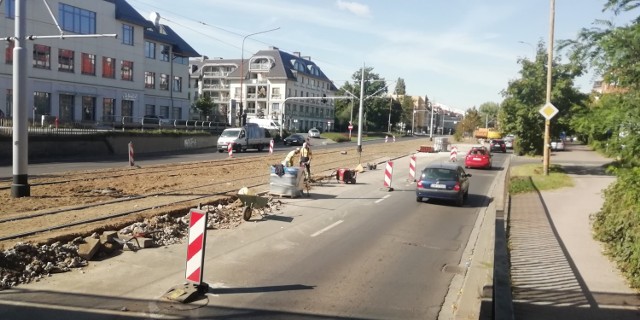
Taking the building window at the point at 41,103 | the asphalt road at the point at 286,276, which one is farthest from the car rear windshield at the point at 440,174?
the building window at the point at 41,103

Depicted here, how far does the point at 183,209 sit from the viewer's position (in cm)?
1345

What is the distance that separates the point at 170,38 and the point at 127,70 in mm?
9750

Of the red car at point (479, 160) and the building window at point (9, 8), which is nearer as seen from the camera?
the red car at point (479, 160)

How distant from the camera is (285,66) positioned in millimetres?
98938

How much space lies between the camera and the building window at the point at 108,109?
164ft

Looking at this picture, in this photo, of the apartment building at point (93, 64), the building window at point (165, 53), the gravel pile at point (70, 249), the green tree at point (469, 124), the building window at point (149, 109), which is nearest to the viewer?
the gravel pile at point (70, 249)

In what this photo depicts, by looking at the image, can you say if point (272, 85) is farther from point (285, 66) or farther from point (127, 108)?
point (127, 108)

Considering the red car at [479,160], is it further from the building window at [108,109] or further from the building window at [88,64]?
the building window at [88,64]

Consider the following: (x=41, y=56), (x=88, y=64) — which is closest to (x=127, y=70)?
(x=88, y=64)

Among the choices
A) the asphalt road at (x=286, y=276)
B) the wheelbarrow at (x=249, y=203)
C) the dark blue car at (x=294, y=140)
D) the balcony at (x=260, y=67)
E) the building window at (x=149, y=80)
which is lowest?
the asphalt road at (x=286, y=276)

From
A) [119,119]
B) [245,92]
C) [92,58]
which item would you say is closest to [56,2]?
[92,58]

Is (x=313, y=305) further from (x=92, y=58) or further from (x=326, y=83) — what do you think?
(x=326, y=83)

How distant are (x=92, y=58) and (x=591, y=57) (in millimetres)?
44832

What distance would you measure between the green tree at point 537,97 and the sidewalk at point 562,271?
1316 cm
